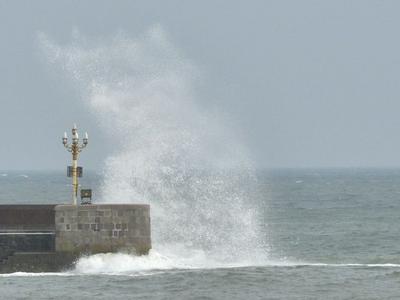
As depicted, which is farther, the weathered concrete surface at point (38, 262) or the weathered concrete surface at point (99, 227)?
the weathered concrete surface at point (38, 262)

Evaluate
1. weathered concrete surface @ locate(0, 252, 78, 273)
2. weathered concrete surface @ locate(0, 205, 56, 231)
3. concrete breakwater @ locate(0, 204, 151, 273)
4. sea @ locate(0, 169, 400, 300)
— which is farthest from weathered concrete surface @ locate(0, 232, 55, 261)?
sea @ locate(0, 169, 400, 300)

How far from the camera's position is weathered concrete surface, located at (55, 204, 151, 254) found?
3850 cm

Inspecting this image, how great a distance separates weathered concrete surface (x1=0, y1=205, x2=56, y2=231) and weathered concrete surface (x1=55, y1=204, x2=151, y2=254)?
4.50 ft

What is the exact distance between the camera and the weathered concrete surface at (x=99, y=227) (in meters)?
38.5

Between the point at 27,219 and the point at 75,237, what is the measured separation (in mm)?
2202

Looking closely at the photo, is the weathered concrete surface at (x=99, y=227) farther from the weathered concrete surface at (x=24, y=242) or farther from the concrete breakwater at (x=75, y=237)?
the weathered concrete surface at (x=24, y=242)

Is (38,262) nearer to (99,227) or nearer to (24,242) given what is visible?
(24,242)

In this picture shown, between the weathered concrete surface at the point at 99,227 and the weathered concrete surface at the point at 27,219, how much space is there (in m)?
1.37

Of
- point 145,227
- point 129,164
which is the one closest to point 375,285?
point 145,227

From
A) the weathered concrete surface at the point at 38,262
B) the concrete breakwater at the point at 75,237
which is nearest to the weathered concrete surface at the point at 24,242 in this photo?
the concrete breakwater at the point at 75,237

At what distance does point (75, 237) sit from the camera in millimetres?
38531

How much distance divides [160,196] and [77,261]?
60.9 ft

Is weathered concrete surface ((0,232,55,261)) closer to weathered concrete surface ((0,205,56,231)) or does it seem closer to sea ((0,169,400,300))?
weathered concrete surface ((0,205,56,231))

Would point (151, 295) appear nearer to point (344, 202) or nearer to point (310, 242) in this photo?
point (310, 242)
